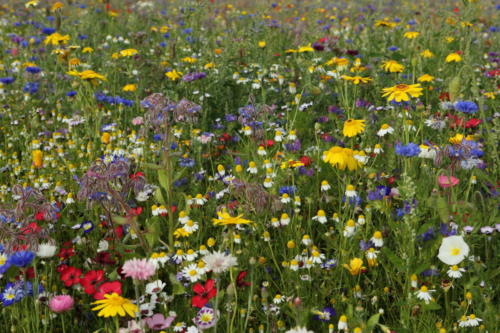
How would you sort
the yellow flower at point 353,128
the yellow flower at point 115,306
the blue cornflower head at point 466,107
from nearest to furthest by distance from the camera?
the yellow flower at point 115,306
the yellow flower at point 353,128
the blue cornflower head at point 466,107

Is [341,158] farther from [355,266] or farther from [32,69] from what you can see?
[32,69]

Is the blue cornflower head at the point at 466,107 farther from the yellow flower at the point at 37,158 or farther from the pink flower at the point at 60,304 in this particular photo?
the yellow flower at the point at 37,158

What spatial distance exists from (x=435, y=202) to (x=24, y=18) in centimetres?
719

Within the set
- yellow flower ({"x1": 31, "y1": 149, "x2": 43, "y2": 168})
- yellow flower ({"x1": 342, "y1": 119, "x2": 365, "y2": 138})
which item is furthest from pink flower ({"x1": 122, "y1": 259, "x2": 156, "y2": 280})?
yellow flower ({"x1": 31, "y1": 149, "x2": 43, "y2": 168})

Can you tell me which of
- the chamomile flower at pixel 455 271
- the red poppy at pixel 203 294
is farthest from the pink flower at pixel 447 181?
the red poppy at pixel 203 294

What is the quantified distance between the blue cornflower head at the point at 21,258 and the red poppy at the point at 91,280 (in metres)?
0.21

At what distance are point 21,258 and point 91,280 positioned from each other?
0.89 feet

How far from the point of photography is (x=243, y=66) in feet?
15.2

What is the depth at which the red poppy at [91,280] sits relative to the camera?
1.89 metres

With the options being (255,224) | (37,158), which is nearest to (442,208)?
(255,224)

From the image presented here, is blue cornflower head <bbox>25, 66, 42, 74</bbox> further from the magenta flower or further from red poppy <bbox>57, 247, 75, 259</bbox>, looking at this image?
the magenta flower

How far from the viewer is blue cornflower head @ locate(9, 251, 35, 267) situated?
5.87 ft

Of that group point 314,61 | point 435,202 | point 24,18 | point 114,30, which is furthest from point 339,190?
point 24,18

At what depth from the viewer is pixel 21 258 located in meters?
1.79
